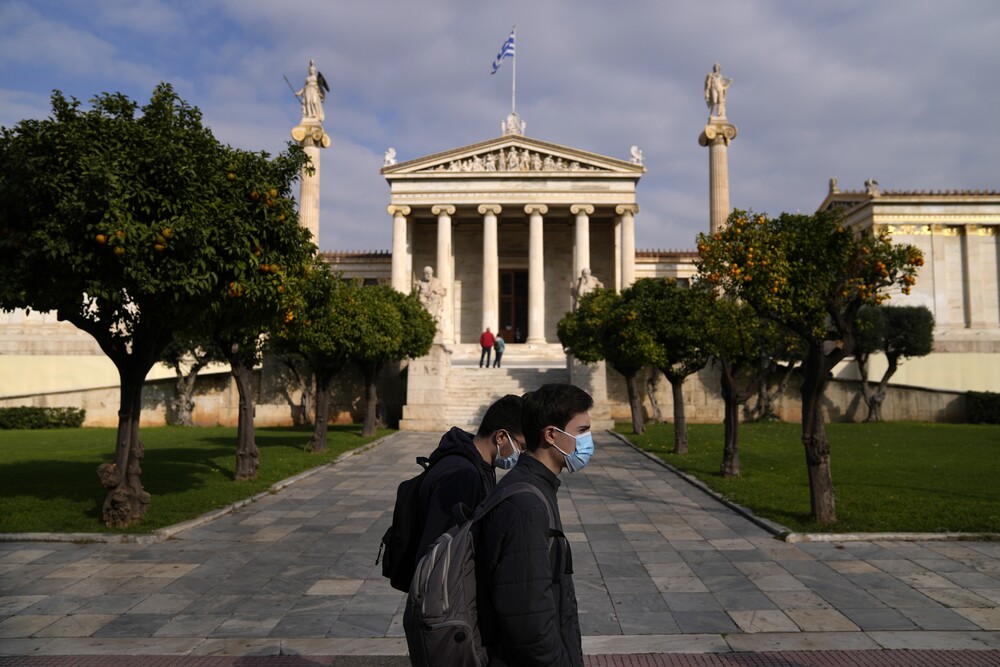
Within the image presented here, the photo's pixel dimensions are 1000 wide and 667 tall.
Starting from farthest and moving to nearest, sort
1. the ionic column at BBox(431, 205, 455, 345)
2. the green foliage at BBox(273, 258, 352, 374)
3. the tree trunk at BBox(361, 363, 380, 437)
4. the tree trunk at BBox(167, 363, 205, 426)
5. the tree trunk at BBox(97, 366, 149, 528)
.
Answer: the ionic column at BBox(431, 205, 455, 345) < the tree trunk at BBox(167, 363, 205, 426) < the tree trunk at BBox(361, 363, 380, 437) < the green foliage at BBox(273, 258, 352, 374) < the tree trunk at BBox(97, 366, 149, 528)

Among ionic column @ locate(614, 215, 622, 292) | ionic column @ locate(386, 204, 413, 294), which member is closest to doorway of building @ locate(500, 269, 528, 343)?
ionic column @ locate(614, 215, 622, 292)

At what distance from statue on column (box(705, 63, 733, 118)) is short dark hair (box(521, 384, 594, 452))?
40.6 meters

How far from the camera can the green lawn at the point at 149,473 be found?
33.4ft

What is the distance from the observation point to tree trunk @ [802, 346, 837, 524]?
9.76 meters

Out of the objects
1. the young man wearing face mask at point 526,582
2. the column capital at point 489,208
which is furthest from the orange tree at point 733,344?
the column capital at point 489,208

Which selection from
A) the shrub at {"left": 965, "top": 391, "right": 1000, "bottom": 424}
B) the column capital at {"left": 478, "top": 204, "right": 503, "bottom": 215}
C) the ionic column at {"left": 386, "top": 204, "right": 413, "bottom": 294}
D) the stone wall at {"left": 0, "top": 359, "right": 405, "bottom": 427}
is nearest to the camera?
the shrub at {"left": 965, "top": 391, "right": 1000, "bottom": 424}

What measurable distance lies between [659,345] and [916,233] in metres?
31.5

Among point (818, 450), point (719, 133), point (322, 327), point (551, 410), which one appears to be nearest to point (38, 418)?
point (322, 327)

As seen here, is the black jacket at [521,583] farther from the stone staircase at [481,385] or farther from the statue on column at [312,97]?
the statue on column at [312,97]

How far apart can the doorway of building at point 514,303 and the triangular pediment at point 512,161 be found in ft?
24.2

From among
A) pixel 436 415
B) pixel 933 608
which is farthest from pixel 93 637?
pixel 436 415

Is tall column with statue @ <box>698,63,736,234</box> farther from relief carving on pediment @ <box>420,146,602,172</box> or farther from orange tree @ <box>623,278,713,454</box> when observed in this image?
orange tree @ <box>623,278,713,454</box>

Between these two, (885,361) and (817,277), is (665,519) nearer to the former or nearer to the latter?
(817,277)

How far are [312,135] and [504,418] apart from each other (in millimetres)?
38504
